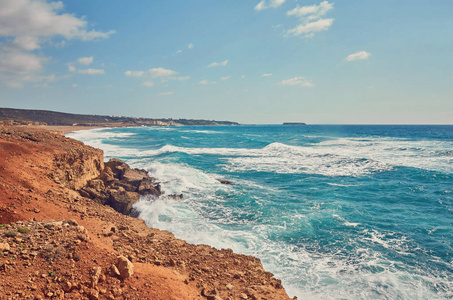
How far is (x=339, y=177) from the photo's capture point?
24625 mm

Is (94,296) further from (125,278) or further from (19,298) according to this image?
(19,298)

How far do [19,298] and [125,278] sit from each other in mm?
1735

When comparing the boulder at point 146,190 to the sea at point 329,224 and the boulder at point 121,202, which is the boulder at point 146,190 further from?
the boulder at point 121,202

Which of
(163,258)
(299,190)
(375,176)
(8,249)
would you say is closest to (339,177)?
(375,176)

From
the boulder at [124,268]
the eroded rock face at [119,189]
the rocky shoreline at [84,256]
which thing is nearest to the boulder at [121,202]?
the eroded rock face at [119,189]

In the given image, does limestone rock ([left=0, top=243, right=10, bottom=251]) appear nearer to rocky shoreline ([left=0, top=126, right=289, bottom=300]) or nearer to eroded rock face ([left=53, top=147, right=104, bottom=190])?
rocky shoreline ([left=0, top=126, right=289, bottom=300])

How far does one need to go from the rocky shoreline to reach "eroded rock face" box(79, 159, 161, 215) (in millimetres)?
1982

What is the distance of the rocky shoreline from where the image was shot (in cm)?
464

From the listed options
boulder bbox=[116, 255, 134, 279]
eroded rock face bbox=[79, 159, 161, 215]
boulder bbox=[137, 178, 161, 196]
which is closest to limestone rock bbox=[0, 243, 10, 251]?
boulder bbox=[116, 255, 134, 279]

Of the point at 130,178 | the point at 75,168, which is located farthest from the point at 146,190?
the point at 75,168

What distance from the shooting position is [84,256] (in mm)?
5301

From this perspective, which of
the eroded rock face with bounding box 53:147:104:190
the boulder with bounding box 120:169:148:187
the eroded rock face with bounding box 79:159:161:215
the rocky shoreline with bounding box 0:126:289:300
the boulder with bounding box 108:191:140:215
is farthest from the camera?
the boulder with bounding box 120:169:148:187

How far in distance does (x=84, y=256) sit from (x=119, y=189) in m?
9.96

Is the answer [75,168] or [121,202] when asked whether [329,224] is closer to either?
[121,202]
